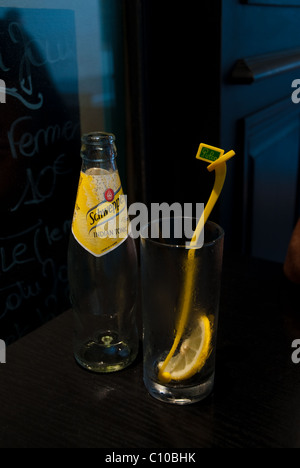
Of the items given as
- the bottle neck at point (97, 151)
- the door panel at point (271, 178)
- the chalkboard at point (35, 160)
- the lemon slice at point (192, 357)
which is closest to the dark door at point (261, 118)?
the door panel at point (271, 178)

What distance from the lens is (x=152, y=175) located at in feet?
3.55

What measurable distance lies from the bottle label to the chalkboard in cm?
24

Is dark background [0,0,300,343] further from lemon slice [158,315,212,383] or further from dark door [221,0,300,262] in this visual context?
lemon slice [158,315,212,383]

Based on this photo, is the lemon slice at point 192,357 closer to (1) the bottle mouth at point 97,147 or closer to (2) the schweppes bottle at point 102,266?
(2) the schweppes bottle at point 102,266

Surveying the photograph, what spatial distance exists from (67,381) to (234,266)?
39 centimetres

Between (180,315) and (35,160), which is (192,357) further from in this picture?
(35,160)

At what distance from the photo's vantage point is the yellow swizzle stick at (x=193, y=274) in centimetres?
51

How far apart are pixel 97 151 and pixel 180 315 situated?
0.23 m

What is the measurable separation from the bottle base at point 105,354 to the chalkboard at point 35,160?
0.25 meters

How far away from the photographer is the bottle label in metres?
0.60

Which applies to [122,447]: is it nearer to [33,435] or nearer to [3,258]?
[33,435]

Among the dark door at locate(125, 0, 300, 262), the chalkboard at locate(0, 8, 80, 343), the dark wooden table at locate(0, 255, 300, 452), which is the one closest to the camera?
the dark wooden table at locate(0, 255, 300, 452)

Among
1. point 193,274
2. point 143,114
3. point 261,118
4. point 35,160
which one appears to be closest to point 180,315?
Result: point 193,274

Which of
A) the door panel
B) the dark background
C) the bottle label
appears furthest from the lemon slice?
the door panel
